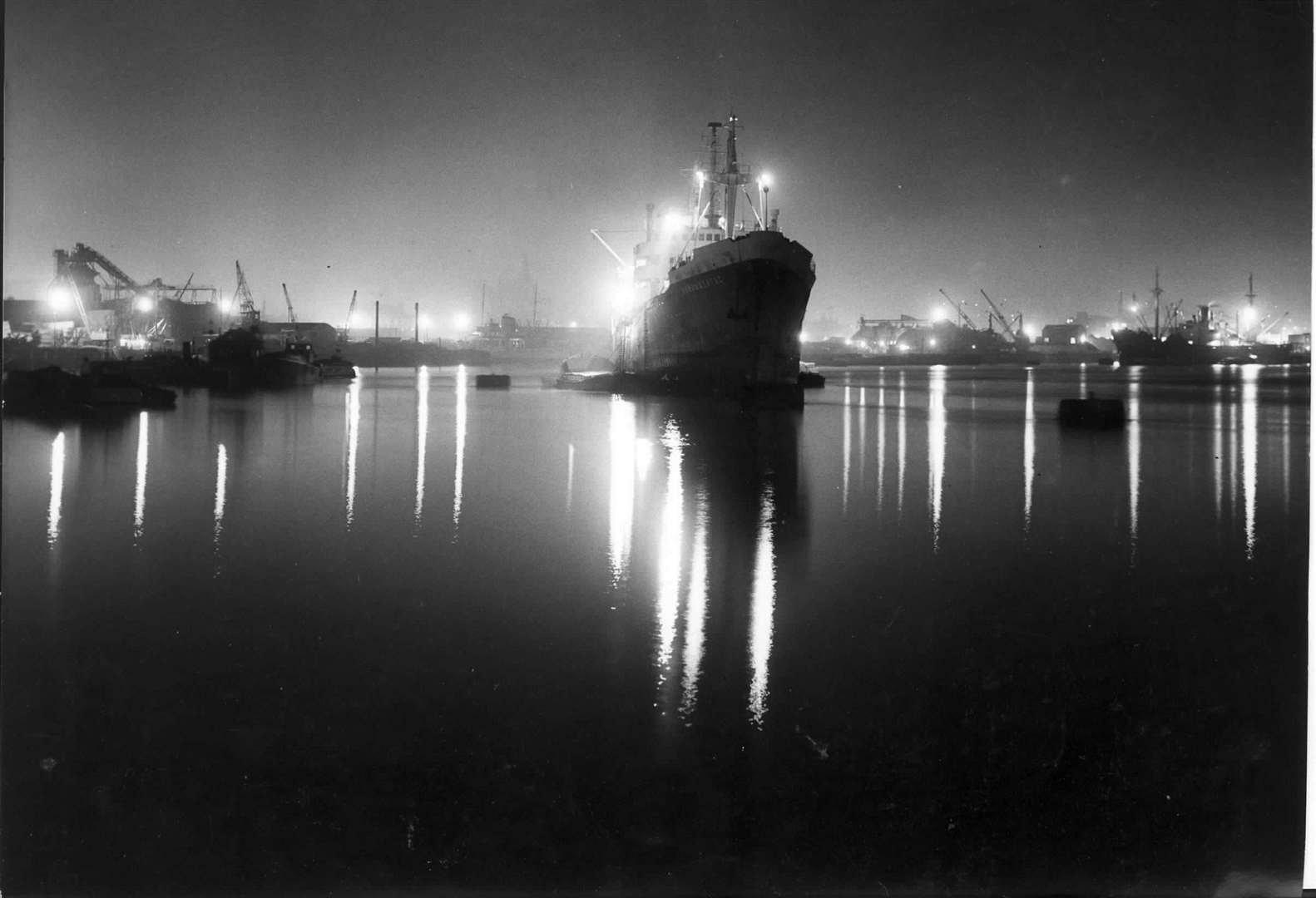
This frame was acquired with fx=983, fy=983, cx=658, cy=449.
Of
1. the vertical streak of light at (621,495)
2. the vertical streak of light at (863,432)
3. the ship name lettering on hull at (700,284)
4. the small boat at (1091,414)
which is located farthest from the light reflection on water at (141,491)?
the small boat at (1091,414)

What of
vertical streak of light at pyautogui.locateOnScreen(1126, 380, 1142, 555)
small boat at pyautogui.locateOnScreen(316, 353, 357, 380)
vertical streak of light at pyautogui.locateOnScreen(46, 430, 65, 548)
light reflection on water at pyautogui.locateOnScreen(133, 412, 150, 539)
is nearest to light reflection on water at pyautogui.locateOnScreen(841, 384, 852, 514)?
vertical streak of light at pyautogui.locateOnScreen(1126, 380, 1142, 555)

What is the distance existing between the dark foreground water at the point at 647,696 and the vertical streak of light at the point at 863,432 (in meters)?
3.29

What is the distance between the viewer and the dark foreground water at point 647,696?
3799 mm

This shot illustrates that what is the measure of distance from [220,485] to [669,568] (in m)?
6.96

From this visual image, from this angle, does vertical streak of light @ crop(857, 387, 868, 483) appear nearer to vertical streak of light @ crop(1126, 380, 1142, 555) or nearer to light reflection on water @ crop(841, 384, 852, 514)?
light reflection on water @ crop(841, 384, 852, 514)

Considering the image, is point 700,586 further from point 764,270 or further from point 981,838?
point 764,270

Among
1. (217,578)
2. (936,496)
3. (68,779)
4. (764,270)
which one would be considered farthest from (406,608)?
(764,270)

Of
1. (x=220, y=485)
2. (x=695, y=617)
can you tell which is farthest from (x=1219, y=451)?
(x=220, y=485)

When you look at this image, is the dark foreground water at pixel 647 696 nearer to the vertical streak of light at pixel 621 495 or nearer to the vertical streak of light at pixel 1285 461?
the vertical streak of light at pixel 621 495

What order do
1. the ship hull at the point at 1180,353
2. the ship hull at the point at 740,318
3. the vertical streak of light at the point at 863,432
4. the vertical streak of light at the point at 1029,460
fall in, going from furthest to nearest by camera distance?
the ship hull at the point at 1180,353
the ship hull at the point at 740,318
the vertical streak of light at the point at 863,432
the vertical streak of light at the point at 1029,460

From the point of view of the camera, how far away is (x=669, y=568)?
24.5ft

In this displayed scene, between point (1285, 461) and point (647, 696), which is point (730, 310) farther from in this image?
point (647, 696)

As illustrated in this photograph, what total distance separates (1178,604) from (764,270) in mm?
21317

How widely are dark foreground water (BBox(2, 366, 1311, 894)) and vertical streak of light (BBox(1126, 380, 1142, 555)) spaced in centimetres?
16
